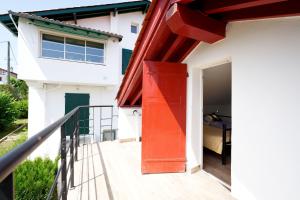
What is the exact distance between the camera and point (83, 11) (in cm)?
838

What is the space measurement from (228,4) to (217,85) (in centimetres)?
305

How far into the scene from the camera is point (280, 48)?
1863mm

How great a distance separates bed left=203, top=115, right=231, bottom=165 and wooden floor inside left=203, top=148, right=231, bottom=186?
0.15m

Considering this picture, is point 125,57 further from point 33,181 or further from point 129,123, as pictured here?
point 33,181

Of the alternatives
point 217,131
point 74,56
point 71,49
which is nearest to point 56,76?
point 74,56

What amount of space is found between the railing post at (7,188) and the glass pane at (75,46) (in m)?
8.51

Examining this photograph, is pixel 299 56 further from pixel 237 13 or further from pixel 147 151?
pixel 147 151

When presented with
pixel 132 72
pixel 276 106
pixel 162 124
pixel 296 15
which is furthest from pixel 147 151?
pixel 296 15

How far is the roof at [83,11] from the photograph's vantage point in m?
7.63

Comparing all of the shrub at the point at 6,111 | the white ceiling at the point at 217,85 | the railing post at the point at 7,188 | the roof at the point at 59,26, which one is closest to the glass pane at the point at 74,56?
the roof at the point at 59,26

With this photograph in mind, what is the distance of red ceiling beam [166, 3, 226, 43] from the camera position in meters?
1.84

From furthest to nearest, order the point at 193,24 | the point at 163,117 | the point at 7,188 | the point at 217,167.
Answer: the point at 217,167 < the point at 163,117 < the point at 193,24 < the point at 7,188

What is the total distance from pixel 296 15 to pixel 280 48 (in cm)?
32

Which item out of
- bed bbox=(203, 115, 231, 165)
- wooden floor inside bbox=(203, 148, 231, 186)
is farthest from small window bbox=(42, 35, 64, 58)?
wooden floor inside bbox=(203, 148, 231, 186)
